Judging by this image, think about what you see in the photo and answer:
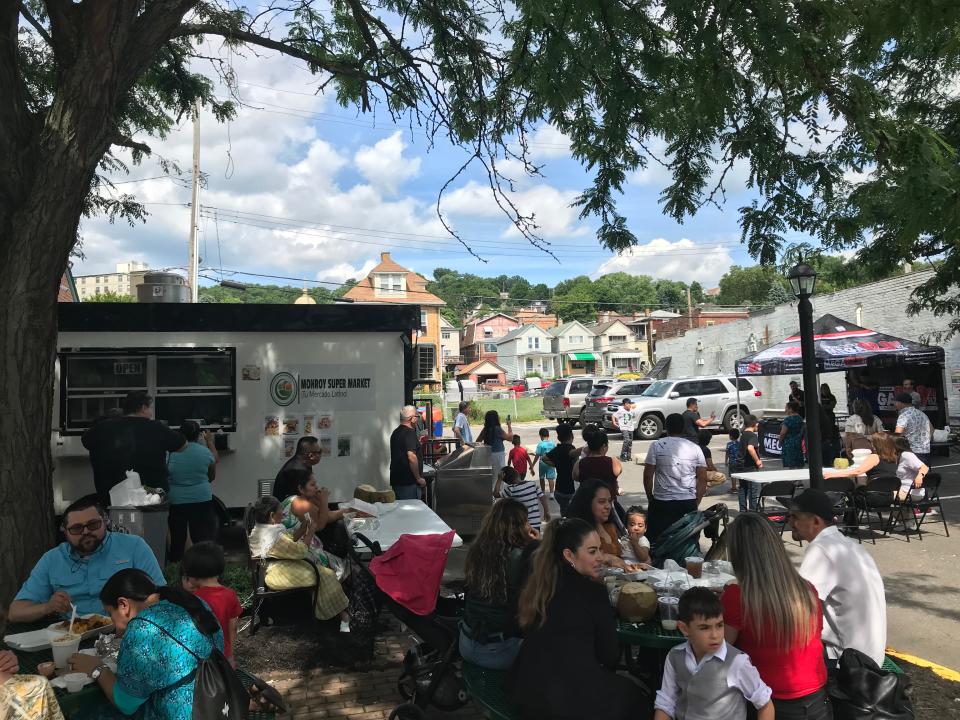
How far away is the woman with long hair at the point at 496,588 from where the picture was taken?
3.86 meters

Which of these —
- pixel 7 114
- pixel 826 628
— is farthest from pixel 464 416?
pixel 826 628

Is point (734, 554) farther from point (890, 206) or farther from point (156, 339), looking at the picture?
point (156, 339)

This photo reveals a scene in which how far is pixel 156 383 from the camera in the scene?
30.8ft

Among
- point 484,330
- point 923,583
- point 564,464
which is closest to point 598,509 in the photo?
point 564,464

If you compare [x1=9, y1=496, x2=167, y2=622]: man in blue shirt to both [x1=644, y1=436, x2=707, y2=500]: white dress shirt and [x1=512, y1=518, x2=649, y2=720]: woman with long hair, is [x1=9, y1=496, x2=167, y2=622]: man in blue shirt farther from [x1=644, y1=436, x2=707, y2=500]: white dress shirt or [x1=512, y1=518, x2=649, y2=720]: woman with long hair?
[x1=644, y1=436, x2=707, y2=500]: white dress shirt

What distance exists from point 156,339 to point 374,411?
9.85 ft

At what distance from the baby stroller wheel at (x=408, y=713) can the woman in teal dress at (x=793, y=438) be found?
364 inches

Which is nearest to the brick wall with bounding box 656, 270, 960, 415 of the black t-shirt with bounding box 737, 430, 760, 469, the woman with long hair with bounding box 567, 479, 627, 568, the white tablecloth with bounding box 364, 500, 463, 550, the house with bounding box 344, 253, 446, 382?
the black t-shirt with bounding box 737, 430, 760, 469

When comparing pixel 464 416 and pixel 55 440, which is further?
pixel 464 416

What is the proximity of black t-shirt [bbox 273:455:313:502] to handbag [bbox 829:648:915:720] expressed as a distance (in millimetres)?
4329

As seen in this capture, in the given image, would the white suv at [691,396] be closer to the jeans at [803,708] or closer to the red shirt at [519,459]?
the red shirt at [519,459]

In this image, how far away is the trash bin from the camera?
21.2 ft

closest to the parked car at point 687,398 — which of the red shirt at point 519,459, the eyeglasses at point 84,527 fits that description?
the red shirt at point 519,459

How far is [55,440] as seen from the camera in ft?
29.4
